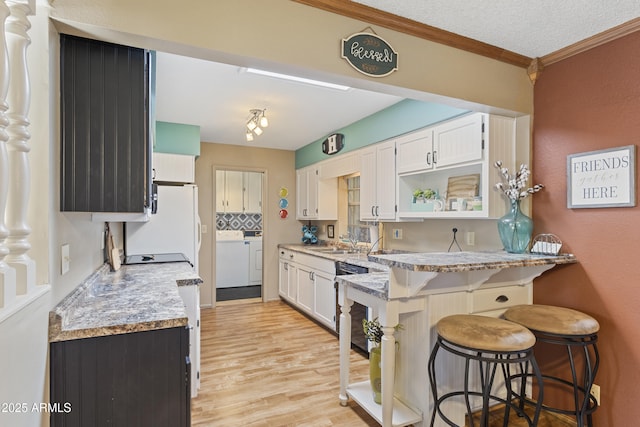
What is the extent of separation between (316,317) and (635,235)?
3.03m

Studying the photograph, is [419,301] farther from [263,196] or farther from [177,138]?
[263,196]

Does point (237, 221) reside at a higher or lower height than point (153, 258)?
higher

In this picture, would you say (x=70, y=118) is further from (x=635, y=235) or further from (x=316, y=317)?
(x=316, y=317)

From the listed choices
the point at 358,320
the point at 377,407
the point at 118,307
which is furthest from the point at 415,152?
the point at 118,307

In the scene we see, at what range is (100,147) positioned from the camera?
145 centimetres

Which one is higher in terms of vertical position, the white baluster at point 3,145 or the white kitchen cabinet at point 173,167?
the white kitchen cabinet at point 173,167

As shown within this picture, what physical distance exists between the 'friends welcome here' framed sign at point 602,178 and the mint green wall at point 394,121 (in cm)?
85

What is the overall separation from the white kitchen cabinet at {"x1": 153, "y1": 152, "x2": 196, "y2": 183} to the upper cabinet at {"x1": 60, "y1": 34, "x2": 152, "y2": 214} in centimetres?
250

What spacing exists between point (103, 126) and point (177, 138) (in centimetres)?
271

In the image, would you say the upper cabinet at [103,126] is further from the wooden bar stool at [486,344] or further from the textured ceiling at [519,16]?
the wooden bar stool at [486,344]

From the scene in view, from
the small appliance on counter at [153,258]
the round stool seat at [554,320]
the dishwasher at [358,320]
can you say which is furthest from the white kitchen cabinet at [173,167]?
the round stool seat at [554,320]

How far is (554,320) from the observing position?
71.9 inches

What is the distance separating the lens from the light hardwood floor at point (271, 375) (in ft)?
7.21

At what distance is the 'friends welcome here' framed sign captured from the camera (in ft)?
6.07
